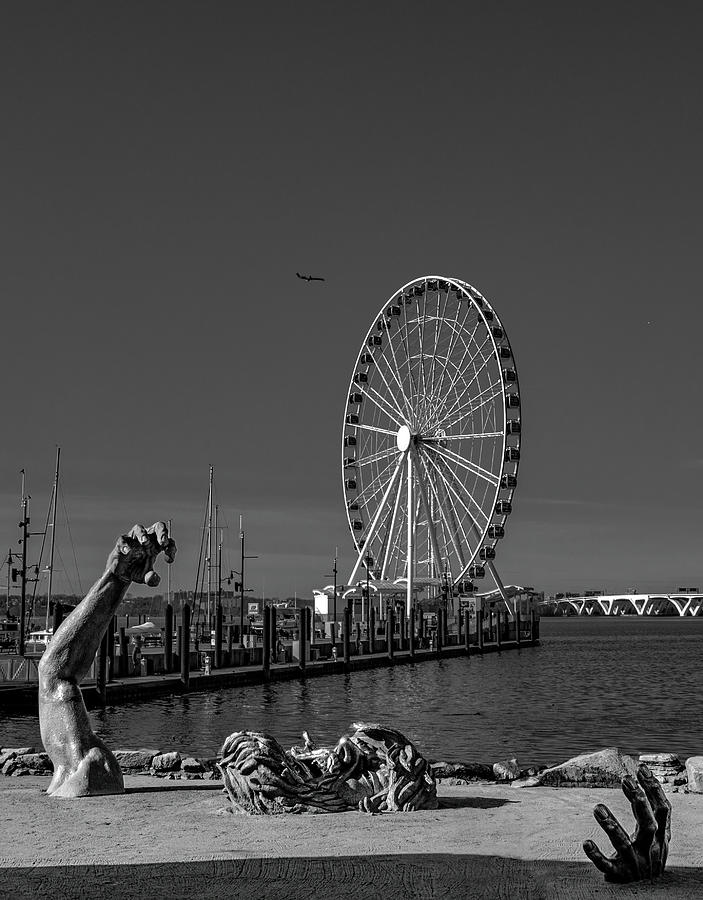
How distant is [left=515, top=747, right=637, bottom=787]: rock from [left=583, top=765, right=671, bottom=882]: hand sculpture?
549 centimetres

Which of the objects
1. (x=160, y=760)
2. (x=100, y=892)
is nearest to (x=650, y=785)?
(x=100, y=892)

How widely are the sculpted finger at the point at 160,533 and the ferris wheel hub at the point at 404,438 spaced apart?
2254 inches

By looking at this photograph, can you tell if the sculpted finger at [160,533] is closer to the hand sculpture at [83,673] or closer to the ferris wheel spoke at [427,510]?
the hand sculpture at [83,673]

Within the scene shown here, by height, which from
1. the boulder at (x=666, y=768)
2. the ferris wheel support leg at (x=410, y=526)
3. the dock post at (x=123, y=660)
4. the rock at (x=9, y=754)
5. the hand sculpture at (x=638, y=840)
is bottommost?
the boulder at (x=666, y=768)

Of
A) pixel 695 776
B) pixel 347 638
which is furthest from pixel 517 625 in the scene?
pixel 695 776

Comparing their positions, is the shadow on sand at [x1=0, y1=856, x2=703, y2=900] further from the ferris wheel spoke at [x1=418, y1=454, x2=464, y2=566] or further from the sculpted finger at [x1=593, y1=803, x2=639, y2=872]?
the ferris wheel spoke at [x1=418, y1=454, x2=464, y2=566]

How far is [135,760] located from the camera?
16797 millimetres

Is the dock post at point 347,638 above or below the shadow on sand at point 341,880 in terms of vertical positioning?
above

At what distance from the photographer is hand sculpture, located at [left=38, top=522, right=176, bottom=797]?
43.7 feet

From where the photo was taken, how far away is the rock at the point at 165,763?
1650 cm

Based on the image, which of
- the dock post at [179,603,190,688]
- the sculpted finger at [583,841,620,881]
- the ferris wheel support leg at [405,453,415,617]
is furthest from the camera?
the ferris wheel support leg at [405,453,415,617]

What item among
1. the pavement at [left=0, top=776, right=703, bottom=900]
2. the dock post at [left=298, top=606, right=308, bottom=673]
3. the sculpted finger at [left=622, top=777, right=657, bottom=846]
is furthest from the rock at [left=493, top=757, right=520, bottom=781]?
the dock post at [left=298, top=606, right=308, bottom=673]

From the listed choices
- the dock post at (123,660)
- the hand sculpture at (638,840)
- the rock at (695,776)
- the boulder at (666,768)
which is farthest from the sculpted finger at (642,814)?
the dock post at (123,660)

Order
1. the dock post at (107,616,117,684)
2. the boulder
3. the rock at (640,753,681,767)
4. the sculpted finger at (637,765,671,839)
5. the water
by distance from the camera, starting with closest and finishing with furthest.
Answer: the sculpted finger at (637,765,671,839), the boulder, the rock at (640,753,681,767), the water, the dock post at (107,616,117,684)
